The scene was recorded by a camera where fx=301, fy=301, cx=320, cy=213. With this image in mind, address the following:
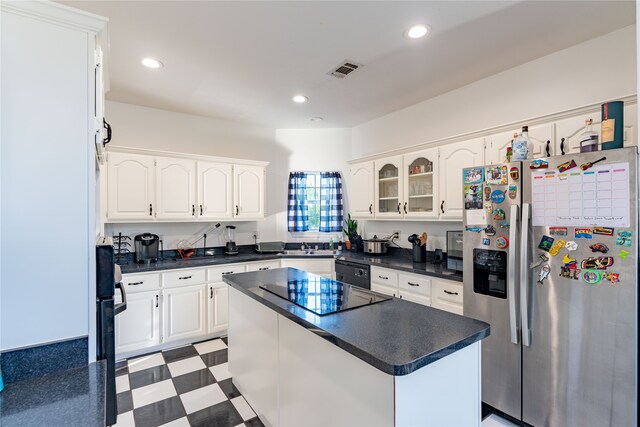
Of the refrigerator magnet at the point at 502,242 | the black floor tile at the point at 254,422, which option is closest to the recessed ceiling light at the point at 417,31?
the refrigerator magnet at the point at 502,242

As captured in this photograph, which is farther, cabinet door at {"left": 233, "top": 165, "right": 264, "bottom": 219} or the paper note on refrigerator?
cabinet door at {"left": 233, "top": 165, "right": 264, "bottom": 219}

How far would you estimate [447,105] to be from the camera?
318 cm

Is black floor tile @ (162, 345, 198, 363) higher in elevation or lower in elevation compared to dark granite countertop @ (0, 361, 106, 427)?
lower

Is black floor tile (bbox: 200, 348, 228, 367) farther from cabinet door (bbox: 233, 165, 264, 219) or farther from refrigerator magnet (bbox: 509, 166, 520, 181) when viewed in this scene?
refrigerator magnet (bbox: 509, 166, 520, 181)

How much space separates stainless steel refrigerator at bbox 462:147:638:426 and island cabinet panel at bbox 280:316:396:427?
1283mm

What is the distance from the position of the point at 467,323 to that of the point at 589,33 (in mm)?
2259

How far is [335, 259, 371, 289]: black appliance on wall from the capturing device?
3249 mm

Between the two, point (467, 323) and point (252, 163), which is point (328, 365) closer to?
point (467, 323)

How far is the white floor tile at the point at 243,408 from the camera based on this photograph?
2.03 meters

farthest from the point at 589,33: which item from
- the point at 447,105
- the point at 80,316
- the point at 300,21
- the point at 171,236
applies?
the point at 171,236

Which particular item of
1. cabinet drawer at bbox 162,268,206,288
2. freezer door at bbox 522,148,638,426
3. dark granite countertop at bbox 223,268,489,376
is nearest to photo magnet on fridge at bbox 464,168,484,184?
freezer door at bbox 522,148,638,426

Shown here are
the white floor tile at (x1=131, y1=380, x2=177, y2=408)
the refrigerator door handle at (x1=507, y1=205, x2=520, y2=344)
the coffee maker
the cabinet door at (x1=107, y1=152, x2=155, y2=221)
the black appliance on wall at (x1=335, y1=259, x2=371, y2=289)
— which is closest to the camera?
the refrigerator door handle at (x1=507, y1=205, x2=520, y2=344)

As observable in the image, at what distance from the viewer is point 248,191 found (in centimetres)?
377

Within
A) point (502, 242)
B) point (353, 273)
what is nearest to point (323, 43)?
point (502, 242)
